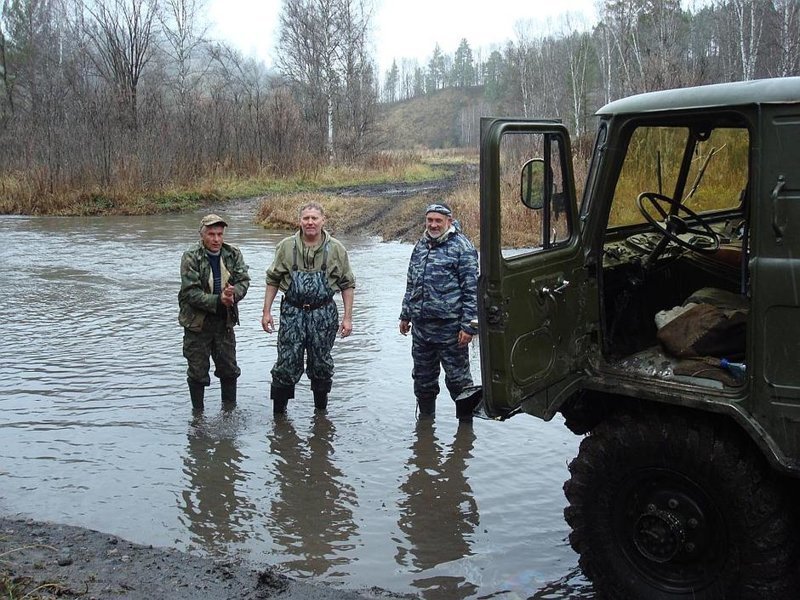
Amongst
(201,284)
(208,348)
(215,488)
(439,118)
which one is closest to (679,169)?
(215,488)

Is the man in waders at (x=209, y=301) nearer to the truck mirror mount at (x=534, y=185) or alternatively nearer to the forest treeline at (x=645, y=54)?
the truck mirror mount at (x=534, y=185)

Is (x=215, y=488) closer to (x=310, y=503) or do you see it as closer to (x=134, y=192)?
(x=310, y=503)

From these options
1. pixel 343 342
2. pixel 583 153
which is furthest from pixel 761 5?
pixel 343 342

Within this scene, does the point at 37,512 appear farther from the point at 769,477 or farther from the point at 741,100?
the point at 741,100

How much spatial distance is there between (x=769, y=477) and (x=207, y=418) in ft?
15.3

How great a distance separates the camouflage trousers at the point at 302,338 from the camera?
6625mm

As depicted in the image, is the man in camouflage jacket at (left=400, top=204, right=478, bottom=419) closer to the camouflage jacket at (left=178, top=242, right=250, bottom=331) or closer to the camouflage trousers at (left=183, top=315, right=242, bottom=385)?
the camouflage jacket at (left=178, top=242, right=250, bottom=331)

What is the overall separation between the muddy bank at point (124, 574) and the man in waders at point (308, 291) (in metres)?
2.27

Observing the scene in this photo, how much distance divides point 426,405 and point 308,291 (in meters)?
1.34

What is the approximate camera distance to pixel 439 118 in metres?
113

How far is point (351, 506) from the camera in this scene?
17.3 feet

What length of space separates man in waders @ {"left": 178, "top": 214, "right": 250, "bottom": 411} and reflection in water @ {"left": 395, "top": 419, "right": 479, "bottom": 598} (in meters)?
1.80

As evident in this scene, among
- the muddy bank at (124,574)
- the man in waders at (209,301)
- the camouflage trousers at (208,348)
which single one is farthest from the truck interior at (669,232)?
the camouflage trousers at (208,348)

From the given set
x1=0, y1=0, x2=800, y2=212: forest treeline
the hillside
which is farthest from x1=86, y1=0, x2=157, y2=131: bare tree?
the hillside
